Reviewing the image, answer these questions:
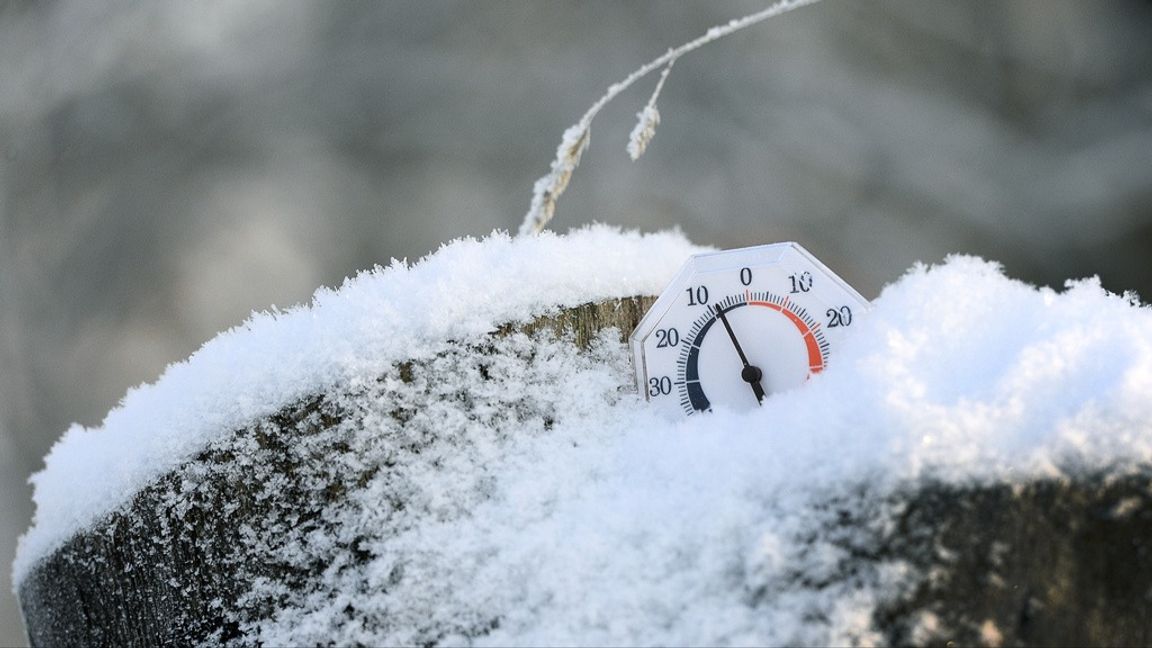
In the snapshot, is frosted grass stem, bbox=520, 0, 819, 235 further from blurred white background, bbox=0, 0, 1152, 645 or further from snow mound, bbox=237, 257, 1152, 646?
blurred white background, bbox=0, 0, 1152, 645

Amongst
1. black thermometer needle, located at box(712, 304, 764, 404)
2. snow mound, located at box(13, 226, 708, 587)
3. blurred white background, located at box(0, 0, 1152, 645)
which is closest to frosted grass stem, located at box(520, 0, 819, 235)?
snow mound, located at box(13, 226, 708, 587)

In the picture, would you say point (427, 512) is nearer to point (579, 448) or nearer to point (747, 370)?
point (579, 448)

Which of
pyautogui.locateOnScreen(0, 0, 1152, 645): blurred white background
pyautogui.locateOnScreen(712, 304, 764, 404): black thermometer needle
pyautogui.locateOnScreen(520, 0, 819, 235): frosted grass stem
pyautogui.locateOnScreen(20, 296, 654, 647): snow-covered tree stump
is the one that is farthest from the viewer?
pyautogui.locateOnScreen(0, 0, 1152, 645): blurred white background

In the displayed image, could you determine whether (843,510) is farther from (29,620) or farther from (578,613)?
(29,620)

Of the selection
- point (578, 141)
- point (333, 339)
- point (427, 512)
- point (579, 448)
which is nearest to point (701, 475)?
point (579, 448)

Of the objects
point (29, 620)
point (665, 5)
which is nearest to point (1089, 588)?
point (29, 620)
